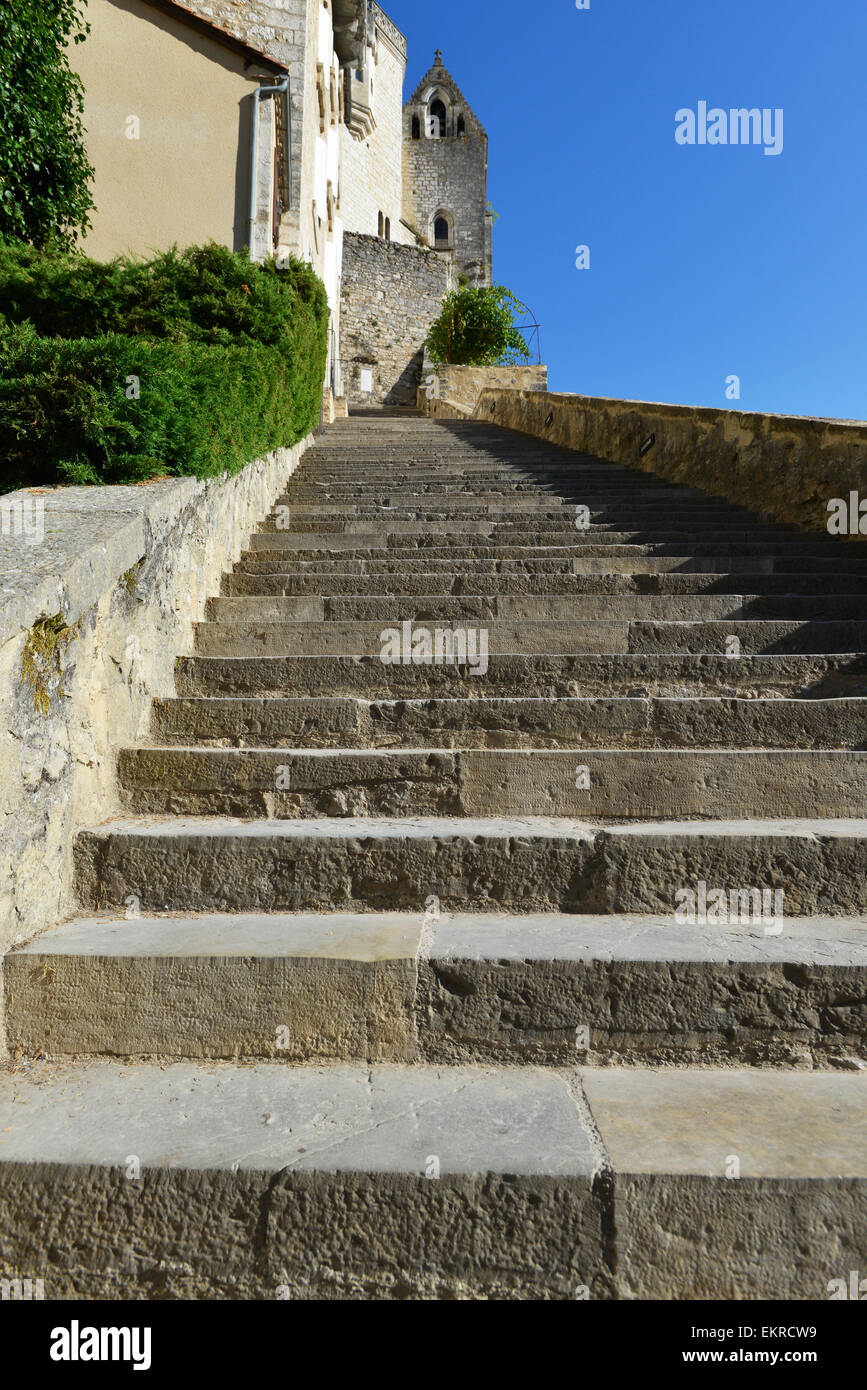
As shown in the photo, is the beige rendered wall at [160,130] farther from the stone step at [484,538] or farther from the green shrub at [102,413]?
the green shrub at [102,413]

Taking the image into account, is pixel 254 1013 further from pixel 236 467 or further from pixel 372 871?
pixel 236 467

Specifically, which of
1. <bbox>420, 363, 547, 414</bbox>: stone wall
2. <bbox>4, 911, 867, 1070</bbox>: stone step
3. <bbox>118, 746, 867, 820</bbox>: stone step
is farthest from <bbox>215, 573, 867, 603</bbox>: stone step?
<bbox>420, 363, 547, 414</bbox>: stone wall

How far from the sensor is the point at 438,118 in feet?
132

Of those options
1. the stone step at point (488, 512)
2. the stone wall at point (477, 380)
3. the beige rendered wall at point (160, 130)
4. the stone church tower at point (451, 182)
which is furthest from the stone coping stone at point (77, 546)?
the stone church tower at point (451, 182)

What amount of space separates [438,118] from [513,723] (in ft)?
149

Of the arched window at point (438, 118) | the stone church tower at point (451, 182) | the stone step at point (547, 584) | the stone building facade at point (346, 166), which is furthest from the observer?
the arched window at point (438, 118)

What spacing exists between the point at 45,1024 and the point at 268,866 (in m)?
0.67

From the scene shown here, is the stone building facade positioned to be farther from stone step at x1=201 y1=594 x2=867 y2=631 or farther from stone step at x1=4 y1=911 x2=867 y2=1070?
stone step at x1=4 y1=911 x2=867 y2=1070

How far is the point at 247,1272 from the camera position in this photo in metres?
1.73

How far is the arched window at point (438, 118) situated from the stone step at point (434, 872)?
45301 millimetres

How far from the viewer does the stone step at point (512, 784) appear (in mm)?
2830

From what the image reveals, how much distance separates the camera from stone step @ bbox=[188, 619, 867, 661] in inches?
151

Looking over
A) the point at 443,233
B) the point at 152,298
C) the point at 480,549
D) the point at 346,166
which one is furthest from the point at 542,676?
the point at 443,233

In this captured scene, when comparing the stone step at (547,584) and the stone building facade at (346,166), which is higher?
the stone building facade at (346,166)
